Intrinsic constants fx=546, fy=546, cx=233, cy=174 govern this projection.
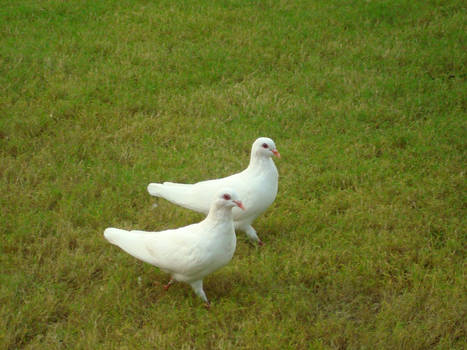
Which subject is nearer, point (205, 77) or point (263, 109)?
point (263, 109)

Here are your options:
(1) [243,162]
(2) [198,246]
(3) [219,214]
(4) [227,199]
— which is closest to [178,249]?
(2) [198,246]

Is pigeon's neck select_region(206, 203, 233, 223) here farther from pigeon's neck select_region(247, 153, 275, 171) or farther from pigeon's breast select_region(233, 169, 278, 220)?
pigeon's neck select_region(247, 153, 275, 171)

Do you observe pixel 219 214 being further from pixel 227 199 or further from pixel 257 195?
pixel 257 195

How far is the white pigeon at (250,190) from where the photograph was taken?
4.72 meters

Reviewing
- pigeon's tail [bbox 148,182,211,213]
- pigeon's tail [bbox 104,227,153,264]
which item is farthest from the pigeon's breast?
pigeon's tail [bbox 104,227,153,264]

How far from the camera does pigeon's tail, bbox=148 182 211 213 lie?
481 cm

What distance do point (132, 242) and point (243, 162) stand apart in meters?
2.21

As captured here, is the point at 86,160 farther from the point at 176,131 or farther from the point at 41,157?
the point at 176,131

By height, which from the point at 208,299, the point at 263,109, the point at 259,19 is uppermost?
the point at 259,19

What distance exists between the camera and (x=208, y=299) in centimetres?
433

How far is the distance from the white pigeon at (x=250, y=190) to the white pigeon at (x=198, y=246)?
64 centimetres

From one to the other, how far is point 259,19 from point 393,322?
22.2 feet

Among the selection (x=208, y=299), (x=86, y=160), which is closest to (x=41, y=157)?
(x=86, y=160)

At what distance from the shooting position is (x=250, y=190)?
4715 mm
